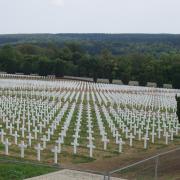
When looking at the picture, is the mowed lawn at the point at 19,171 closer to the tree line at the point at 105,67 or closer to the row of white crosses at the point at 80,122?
the row of white crosses at the point at 80,122

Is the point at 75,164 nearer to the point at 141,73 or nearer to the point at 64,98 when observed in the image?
the point at 64,98

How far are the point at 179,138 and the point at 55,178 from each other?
1137 centimetres

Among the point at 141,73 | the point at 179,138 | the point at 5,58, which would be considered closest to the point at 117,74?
the point at 141,73

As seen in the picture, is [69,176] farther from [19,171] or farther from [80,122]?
[80,122]

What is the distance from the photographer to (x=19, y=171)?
41.3 ft

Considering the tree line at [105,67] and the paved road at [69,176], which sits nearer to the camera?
the paved road at [69,176]

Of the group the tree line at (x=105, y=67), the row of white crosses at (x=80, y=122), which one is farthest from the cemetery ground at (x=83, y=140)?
the tree line at (x=105, y=67)

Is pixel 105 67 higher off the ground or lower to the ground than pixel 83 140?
lower

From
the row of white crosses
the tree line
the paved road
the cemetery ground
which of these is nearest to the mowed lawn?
the cemetery ground

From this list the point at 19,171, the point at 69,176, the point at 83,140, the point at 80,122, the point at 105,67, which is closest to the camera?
the point at 69,176

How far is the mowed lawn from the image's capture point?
1223cm

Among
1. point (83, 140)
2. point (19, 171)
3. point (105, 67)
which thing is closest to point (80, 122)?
point (83, 140)

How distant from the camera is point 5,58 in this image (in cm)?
10350

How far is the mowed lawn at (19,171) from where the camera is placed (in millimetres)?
12226
